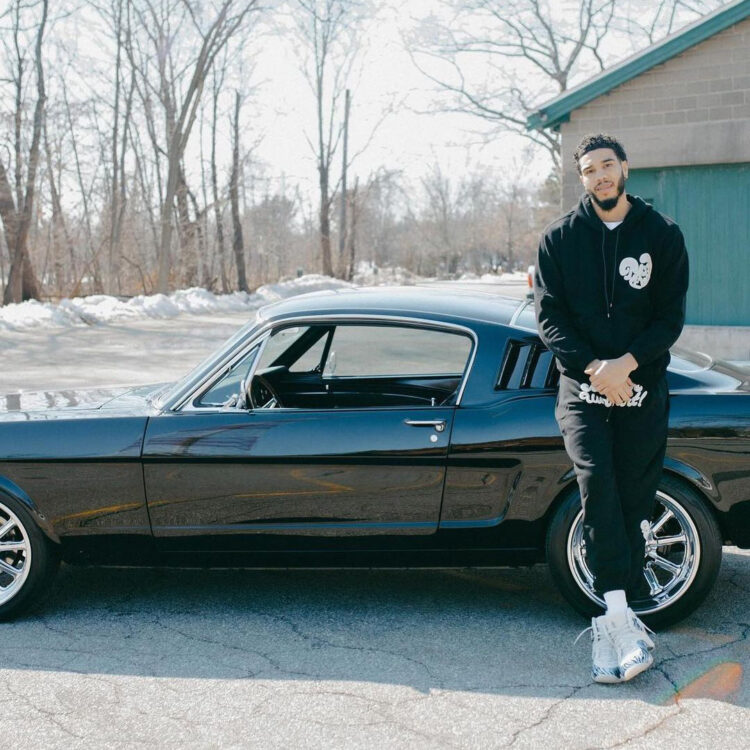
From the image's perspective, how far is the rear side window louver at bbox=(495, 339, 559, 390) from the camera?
398cm

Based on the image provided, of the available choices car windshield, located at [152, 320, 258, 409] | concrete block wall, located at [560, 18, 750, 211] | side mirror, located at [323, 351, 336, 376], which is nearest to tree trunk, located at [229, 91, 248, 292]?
concrete block wall, located at [560, 18, 750, 211]

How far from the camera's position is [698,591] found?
12.5ft

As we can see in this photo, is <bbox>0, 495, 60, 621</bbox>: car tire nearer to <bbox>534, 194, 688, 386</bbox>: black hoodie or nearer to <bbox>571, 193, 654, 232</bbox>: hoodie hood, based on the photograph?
<bbox>534, 194, 688, 386</bbox>: black hoodie

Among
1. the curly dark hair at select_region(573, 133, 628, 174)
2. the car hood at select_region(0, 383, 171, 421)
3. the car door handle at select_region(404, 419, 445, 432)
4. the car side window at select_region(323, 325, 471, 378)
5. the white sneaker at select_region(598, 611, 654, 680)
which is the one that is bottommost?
the car side window at select_region(323, 325, 471, 378)

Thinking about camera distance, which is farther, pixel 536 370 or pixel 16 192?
pixel 16 192

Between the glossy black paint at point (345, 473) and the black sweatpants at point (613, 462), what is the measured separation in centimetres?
30

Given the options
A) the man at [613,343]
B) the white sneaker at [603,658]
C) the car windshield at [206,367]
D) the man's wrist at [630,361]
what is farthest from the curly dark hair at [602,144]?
the white sneaker at [603,658]

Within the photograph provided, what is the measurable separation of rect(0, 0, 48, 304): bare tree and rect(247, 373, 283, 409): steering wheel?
22069 millimetres

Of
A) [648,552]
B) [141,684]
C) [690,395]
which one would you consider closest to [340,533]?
[141,684]

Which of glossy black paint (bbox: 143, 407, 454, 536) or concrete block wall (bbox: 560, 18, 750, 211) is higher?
concrete block wall (bbox: 560, 18, 750, 211)

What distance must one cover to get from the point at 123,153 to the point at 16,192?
10.2 metres

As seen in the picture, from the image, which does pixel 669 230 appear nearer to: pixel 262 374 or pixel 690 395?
pixel 690 395

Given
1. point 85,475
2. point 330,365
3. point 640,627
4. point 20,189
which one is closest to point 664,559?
point 640,627

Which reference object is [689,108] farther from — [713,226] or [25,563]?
[25,563]
